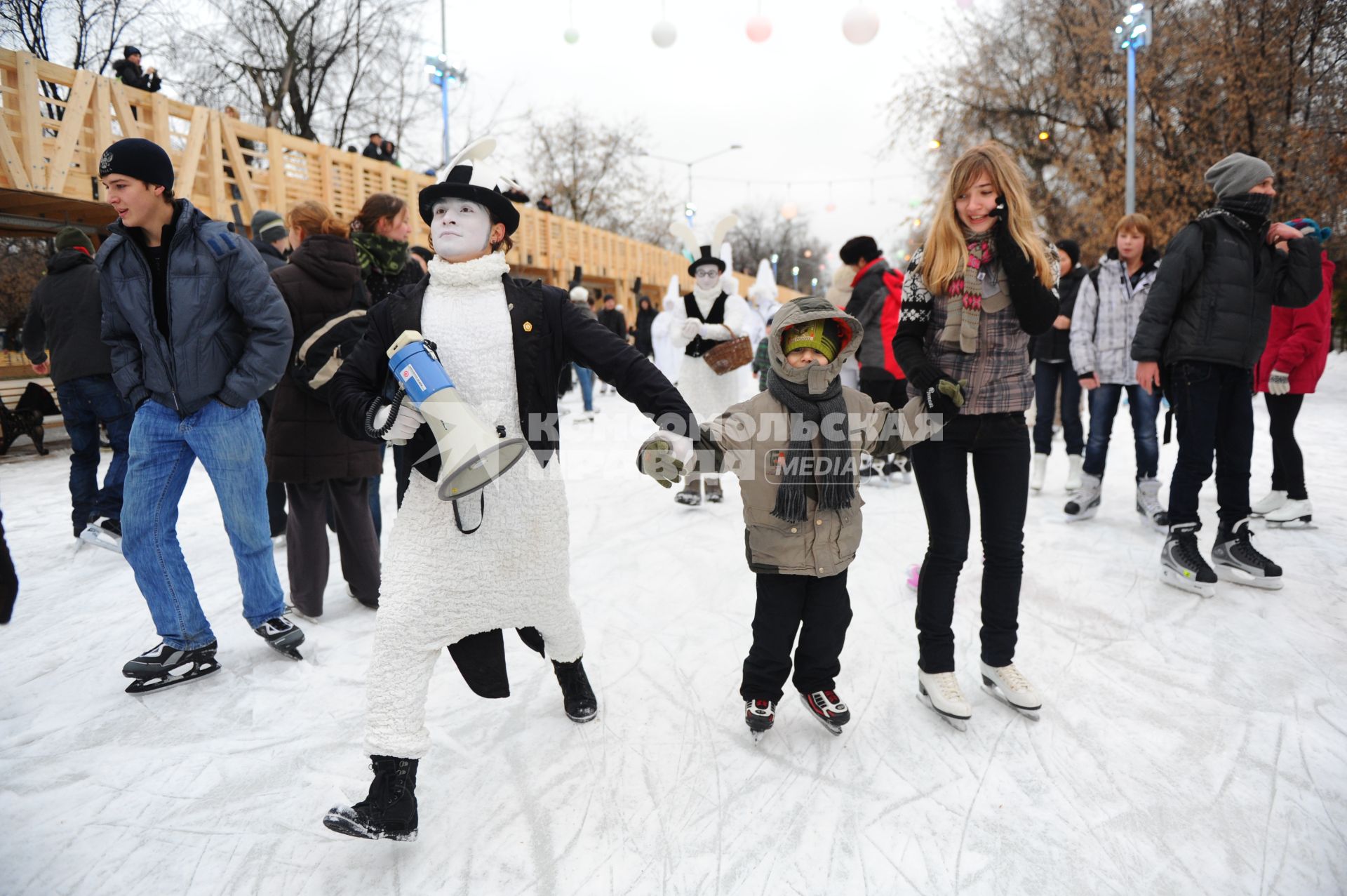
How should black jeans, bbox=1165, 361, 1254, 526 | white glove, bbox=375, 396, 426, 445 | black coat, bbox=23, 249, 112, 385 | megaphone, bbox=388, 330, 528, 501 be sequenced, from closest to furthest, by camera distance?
megaphone, bbox=388, 330, 528, 501
white glove, bbox=375, 396, 426, 445
black jeans, bbox=1165, 361, 1254, 526
black coat, bbox=23, 249, 112, 385

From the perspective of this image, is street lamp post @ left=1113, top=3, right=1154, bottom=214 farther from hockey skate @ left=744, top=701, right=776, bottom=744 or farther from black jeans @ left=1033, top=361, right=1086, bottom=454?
hockey skate @ left=744, top=701, right=776, bottom=744

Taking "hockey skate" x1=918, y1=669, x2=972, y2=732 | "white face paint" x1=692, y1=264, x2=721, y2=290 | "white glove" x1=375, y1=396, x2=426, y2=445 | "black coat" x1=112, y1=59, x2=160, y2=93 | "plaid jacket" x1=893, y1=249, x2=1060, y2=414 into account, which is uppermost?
"black coat" x1=112, y1=59, x2=160, y2=93

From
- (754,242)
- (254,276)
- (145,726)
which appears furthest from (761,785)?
(754,242)

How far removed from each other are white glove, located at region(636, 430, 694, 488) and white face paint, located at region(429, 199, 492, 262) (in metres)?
0.78

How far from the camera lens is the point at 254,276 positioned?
9.59ft

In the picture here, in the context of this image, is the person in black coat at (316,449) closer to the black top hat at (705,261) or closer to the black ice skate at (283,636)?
the black ice skate at (283,636)

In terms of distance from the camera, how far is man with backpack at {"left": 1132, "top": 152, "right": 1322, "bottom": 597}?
137 inches

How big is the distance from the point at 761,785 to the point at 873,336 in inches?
153

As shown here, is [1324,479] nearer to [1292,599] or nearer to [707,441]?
[1292,599]

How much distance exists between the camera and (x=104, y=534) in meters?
4.86

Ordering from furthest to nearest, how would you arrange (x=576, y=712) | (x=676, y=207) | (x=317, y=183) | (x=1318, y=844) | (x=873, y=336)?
1. (x=676, y=207)
2. (x=317, y=183)
3. (x=873, y=336)
4. (x=576, y=712)
5. (x=1318, y=844)

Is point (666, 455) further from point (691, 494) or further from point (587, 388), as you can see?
point (587, 388)

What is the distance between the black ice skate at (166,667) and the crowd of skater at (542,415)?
1cm

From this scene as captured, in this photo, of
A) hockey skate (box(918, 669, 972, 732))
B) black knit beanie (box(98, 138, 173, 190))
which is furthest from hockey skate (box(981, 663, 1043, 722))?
black knit beanie (box(98, 138, 173, 190))
